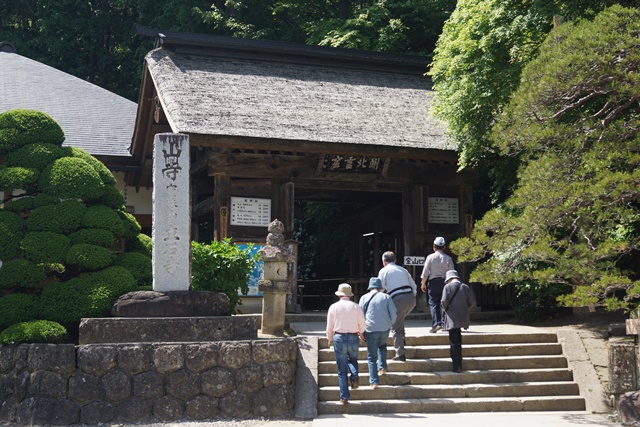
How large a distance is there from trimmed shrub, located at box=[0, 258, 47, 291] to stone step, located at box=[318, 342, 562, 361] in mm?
4217

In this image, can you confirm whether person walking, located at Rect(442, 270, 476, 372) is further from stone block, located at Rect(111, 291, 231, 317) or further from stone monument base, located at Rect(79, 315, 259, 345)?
stone block, located at Rect(111, 291, 231, 317)

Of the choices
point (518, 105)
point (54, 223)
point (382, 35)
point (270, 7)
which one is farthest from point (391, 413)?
point (270, 7)

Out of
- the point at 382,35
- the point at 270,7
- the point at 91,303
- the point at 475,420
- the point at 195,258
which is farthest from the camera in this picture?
the point at 270,7

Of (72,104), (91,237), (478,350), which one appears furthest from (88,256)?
(72,104)

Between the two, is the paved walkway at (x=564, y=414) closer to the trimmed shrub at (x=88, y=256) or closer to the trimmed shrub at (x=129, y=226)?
the trimmed shrub at (x=129, y=226)

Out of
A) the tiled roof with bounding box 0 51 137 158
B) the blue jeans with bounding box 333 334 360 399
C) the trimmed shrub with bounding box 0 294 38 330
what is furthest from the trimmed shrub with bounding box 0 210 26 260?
the tiled roof with bounding box 0 51 137 158

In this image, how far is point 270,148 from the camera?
13.8 meters

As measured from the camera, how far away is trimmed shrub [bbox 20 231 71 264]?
1022 cm

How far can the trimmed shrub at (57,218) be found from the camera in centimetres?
1045

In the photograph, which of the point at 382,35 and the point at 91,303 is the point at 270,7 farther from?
the point at 91,303

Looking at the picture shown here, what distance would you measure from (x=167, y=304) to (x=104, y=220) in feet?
5.93

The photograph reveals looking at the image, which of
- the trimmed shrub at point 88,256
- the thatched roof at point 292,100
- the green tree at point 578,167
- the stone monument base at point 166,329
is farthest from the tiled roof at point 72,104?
the green tree at point 578,167

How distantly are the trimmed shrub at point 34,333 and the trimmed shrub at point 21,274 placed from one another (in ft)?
2.04

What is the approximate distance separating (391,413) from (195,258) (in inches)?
151
